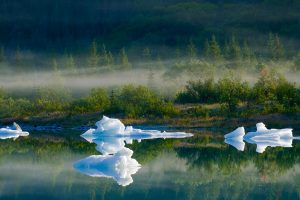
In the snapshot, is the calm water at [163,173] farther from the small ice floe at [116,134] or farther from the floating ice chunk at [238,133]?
the small ice floe at [116,134]

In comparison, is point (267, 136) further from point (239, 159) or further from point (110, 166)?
point (110, 166)

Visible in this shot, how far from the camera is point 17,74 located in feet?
443

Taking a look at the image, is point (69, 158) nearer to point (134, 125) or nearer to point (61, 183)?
point (61, 183)

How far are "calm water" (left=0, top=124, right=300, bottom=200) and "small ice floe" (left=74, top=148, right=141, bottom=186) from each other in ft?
0.24

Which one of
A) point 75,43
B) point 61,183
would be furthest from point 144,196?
point 75,43

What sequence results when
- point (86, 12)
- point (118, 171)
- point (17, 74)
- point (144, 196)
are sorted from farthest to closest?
1. point (86, 12)
2. point (17, 74)
3. point (118, 171)
4. point (144, 196)

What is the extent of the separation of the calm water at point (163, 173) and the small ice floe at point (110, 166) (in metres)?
0.07

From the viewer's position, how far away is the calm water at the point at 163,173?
21312 mm

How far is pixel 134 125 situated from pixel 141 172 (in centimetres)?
3132

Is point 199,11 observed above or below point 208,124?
above

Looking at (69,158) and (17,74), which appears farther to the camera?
(17,74)

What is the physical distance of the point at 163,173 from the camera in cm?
2661

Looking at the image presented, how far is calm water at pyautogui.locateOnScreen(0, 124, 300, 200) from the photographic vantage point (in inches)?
839

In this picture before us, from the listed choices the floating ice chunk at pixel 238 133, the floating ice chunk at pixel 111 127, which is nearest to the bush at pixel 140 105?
the floating ice chunk at pixel 111 127
